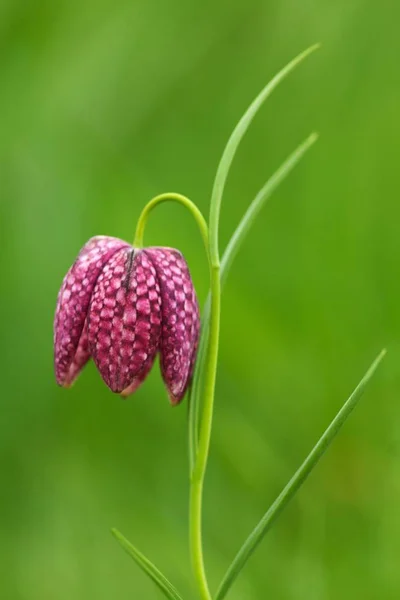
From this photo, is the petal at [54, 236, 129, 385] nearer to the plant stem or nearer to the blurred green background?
the plant stem

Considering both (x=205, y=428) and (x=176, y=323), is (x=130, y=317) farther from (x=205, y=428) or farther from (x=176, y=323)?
(x=205, y=428)

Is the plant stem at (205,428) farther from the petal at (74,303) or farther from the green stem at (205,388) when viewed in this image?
the petal at (74,303)

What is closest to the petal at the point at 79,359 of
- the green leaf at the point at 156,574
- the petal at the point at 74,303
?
the petal at the point at 74,303

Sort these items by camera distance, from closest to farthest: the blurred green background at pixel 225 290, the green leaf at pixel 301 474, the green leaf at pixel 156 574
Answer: the green leaf at pixel 301 474 → the green leaf at pixel 156 574 → the blurred green background at pixel 225 290

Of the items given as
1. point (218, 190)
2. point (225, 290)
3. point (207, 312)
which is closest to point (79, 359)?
point (207, 312)

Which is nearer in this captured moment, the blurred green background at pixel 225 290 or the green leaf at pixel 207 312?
the green leaf at pixel 207 312

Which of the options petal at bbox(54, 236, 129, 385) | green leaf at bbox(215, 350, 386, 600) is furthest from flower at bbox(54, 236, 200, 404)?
green leaf at bbox(215, 350, 386, 600)
